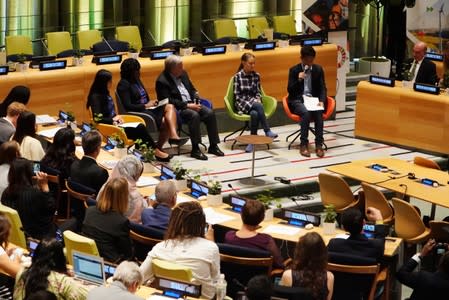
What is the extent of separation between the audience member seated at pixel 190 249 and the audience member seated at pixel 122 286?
0.77 meters

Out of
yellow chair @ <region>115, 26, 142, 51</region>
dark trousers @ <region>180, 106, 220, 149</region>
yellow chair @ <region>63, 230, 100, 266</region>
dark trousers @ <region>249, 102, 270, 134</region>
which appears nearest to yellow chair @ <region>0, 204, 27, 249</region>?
yellow chair @ <region>63, 230, 100, 266</region>

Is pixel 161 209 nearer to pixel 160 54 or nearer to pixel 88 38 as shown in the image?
pixel 160 54

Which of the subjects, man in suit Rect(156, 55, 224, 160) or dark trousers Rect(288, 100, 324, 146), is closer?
man in suit Rect(156, 55, 224, 160)

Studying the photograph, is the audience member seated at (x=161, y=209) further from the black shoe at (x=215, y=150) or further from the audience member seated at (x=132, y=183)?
the black shoe at (x=215, y=150)

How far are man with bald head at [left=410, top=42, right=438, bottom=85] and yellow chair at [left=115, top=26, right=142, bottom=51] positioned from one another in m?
4.38

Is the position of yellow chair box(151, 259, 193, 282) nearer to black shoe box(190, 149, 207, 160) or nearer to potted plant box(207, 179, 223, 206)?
potted plant box(207, 179, 223, 206)

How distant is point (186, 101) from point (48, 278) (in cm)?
616

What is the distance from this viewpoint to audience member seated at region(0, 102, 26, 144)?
10.2m

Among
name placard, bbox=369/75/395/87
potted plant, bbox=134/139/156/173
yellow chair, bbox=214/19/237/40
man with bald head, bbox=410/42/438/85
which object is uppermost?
yellow chair, bbox=214/19/237/40

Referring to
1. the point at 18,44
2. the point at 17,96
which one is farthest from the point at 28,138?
→ the point at 18,44

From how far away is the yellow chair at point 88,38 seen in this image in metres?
15.4

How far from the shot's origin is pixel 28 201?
27.0 feet

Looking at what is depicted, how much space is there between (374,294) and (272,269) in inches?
30.8

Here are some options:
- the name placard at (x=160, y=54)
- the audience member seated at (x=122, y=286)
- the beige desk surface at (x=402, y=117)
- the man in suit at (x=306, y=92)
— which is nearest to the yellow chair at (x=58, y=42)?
the name placard at (x=160, y=54)
